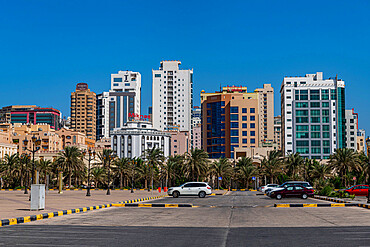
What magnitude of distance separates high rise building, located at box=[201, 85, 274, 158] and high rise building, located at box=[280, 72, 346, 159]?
459 inches

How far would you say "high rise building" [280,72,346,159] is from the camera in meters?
147

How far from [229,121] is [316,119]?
96.7ft

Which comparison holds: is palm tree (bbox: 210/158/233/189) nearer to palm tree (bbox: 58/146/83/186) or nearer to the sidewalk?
palm tree (bbox: 58/146/83/186)

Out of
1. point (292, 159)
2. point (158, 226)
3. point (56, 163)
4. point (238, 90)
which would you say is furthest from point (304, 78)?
point (158, 226)

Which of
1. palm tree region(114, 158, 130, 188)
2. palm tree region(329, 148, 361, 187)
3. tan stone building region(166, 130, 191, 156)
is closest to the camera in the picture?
palm tree region(329, 148, 361, 187)

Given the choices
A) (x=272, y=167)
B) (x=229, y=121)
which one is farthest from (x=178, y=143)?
(x=272, y=167)

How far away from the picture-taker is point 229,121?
535 ft

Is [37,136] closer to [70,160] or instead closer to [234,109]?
[234,109]

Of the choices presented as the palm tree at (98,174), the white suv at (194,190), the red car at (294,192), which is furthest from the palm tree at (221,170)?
the red car at (294,192)

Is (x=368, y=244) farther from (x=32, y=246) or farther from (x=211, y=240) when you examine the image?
(x=32, y=246)

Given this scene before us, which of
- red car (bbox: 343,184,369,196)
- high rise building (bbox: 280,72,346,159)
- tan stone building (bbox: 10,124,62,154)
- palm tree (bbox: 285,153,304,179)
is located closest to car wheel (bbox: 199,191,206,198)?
red car (bbox: 343,184,369,196)

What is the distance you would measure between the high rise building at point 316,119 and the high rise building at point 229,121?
11.7m

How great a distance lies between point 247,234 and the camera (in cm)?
1502

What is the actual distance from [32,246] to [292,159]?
82922 millimetres
